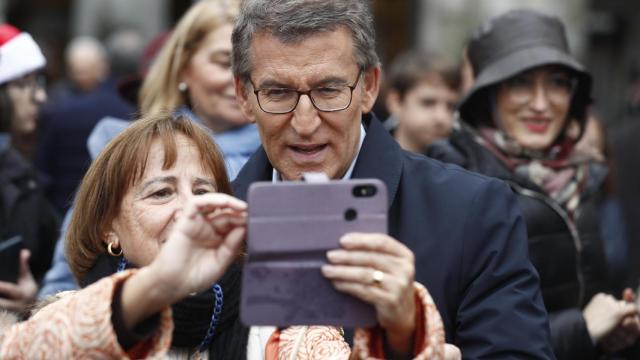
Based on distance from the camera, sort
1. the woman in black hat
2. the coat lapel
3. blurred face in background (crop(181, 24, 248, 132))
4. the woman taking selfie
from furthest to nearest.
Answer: blurred face in background (crop(181, 24, 248, 132)) → the woman in black hat → the coat lapel → the woman taking selfie

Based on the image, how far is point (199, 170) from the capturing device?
297 centimetres

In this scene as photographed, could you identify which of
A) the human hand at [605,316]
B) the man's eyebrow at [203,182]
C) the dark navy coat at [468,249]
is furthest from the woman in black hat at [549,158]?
the man's eyebrow at [203,182]

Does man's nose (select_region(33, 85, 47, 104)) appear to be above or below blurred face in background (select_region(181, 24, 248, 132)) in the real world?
below

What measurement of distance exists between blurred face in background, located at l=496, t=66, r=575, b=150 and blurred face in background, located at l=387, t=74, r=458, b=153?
180 centimetres

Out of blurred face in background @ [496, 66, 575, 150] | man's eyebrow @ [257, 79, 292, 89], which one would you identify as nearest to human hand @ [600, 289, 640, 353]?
blurred face in background @ [496, 66, 575, 150]

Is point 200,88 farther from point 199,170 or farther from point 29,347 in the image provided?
point 29,347

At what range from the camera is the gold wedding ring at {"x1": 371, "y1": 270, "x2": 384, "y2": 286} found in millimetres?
2327

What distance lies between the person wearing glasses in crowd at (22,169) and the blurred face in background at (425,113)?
212 cm

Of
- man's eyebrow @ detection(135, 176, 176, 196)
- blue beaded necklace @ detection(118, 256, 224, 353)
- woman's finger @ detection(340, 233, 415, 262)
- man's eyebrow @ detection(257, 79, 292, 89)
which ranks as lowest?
blue beaded necklace @ detection(118, 256, 224, 353)

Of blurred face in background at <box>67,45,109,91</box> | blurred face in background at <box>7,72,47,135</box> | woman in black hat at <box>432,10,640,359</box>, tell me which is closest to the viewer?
woman in black hat at <box>432,10,640,359</box>

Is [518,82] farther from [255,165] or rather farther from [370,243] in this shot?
[370,243]

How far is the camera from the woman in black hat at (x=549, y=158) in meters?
4.04

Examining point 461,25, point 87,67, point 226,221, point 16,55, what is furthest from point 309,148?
point 461,25

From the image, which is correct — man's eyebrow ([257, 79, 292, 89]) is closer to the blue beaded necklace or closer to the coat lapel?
the coat lapel
